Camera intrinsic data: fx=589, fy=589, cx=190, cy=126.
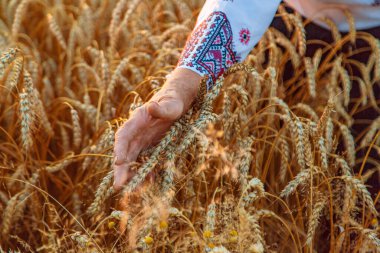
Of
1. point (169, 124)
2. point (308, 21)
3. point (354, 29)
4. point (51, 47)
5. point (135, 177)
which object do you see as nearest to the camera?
point (135, 177)

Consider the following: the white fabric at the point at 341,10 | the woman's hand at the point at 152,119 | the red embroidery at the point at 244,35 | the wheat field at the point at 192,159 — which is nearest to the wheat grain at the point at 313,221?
the wheat field at the point at 192,159

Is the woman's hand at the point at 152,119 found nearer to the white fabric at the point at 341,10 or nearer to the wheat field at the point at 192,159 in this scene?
the wheat field at the point at 192,159

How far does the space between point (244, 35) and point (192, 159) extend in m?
0.33

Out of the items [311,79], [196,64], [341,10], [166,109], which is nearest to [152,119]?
[166,109]

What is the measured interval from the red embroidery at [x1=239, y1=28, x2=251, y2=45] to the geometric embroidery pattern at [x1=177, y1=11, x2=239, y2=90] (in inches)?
1.2

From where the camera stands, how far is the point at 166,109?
1059 millimetres

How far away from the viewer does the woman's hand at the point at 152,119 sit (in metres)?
1.04

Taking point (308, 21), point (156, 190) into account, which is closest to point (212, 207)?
point (156, 190)

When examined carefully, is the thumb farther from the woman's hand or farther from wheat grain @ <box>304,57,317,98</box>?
wheat grain @ <box>304,57,317,98</box>

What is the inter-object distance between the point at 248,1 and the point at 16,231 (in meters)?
0.74

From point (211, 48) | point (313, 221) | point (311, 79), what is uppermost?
point (211, 48)

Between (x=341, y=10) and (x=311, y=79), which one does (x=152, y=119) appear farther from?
(x=341, y=10)

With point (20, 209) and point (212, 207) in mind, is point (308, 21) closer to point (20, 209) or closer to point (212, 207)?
point (212, 207)

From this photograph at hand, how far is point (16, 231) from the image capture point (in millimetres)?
1343
